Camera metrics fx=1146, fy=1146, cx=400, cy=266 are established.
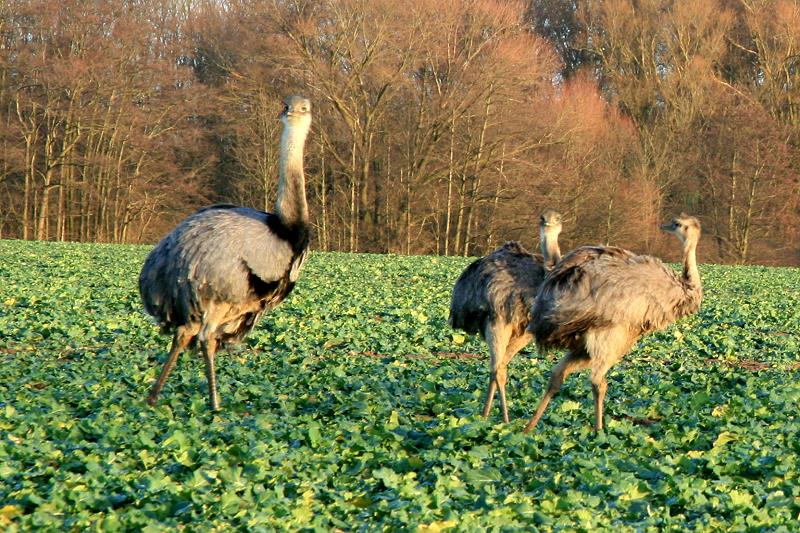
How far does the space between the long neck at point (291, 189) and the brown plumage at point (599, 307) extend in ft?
6.42

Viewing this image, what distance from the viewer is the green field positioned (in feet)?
19.0

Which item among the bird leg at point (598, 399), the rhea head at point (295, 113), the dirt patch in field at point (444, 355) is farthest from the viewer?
the dirt patch in field at point (444, 355)

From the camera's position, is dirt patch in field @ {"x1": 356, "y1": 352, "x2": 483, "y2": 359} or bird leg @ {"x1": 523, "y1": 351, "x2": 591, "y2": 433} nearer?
bird leg @ {"x1": 523, "y1": 351, "x2": 591, "y2": 433}

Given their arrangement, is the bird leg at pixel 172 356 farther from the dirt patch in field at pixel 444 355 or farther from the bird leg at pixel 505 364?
the dirt patch in field at pixel 444 355

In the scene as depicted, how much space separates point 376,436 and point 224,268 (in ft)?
6.17

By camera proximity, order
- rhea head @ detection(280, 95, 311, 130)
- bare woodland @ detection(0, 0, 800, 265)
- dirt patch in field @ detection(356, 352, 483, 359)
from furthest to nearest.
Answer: bare woodland @ detection(0, 0, 800, 265) < dirt patch in field @ detection(356, 352, 483, 359) < rhea head @ detection(280, 95, 311, 130)

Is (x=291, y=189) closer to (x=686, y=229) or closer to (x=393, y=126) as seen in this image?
(x=686, y=229)

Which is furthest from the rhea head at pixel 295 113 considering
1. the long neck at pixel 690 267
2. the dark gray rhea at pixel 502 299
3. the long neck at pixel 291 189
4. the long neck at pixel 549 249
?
the long neck at pixel 690 267

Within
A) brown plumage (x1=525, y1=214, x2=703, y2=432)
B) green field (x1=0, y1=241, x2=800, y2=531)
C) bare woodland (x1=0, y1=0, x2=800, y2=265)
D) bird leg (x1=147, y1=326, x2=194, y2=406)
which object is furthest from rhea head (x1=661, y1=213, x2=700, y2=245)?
bare woodland (x1=0, y1=0, x2=800, y2=265)

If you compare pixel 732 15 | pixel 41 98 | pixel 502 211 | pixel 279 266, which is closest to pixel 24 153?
pixel 41 98

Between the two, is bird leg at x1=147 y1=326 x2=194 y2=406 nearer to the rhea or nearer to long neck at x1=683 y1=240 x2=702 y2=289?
the rhea

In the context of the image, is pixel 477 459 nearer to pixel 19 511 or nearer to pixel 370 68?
pixel 19 511

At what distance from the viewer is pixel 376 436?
7406 millimetres

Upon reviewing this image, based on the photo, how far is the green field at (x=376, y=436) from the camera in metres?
5.79
